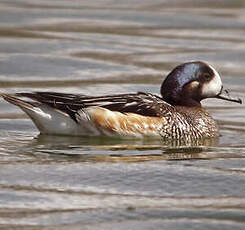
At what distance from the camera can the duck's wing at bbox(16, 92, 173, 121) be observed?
1139 cm

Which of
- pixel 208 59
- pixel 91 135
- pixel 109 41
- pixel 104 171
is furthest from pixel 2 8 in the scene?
pixel 104 171

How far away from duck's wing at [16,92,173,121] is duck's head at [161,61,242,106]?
0.27 metres

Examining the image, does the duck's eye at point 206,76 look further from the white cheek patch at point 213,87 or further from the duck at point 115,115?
the duck at point 115,115

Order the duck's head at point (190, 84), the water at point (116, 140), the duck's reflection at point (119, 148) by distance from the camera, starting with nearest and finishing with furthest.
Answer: the water at point (116, 140)
the duck's reflection at point (119, 148)
the duck's head at point (190, 84)

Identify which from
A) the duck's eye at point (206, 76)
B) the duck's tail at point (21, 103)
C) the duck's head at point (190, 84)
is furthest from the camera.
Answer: the duck's eye at point (206, 76)

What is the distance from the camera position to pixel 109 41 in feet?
57.3

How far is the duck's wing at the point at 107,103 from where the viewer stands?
11.4 meters

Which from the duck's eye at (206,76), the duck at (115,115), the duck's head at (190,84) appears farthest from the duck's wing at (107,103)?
the duck's eye at (206,76)

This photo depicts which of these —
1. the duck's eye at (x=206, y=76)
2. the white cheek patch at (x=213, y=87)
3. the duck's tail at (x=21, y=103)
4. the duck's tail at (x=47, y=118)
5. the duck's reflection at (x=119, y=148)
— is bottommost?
the duck's reflection at (x=119, y=148)

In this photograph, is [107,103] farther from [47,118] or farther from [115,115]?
[47,118]

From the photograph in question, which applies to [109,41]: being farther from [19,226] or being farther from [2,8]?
[19,226]

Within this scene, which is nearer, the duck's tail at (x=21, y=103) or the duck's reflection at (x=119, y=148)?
the duck's reflection at (x=119, y=148)

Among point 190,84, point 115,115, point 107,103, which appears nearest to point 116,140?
point 115,115

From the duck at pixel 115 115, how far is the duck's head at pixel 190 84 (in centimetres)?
1
